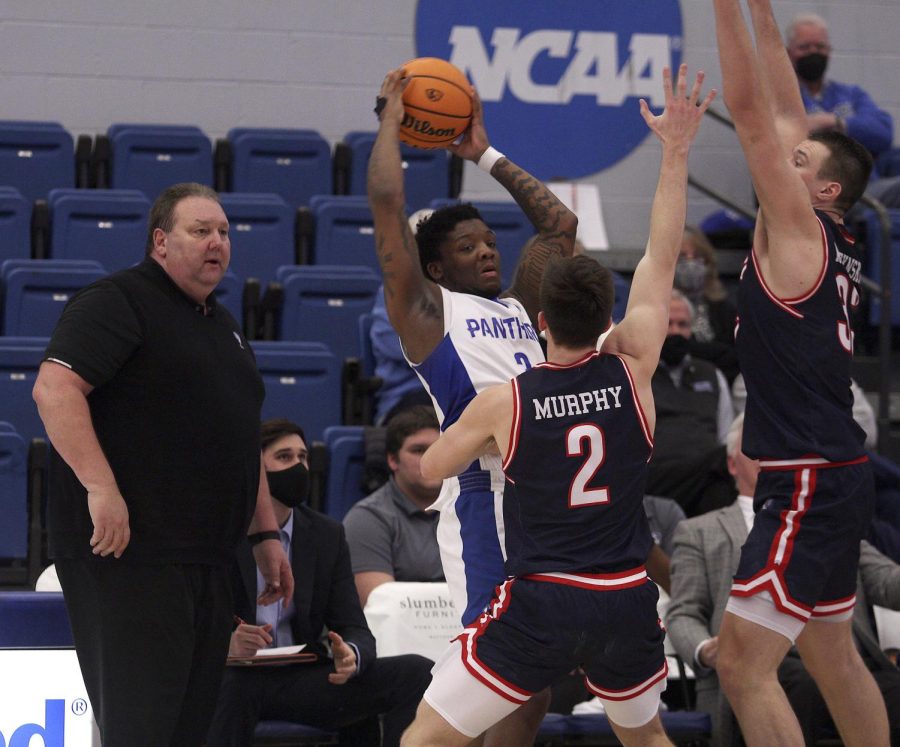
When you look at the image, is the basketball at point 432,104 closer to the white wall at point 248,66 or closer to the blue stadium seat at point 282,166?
the blue stadium seat at point 282,166

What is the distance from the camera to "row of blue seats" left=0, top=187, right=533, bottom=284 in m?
8.18

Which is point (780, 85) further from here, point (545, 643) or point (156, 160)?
point (156, 160)

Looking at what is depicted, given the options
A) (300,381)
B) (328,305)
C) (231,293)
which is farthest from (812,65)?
(300,381)

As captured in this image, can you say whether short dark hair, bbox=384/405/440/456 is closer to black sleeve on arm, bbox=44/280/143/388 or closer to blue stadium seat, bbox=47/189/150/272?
black sleeve on arm, bbox=44/280/143/388

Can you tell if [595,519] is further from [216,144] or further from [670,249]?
[216,144]

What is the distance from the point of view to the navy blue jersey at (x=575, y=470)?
365cm

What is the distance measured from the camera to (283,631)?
5.54m

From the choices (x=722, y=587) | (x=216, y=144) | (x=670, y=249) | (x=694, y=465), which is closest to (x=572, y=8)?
(x=216, y=144)

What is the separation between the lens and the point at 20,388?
6.67m

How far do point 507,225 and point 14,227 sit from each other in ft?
9.19

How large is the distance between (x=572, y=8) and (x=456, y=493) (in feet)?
22.9

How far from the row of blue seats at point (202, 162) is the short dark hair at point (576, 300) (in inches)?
226

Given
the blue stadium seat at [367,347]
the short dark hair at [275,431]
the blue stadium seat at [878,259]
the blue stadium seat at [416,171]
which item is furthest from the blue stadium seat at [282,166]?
the short dark hair at [275,431]

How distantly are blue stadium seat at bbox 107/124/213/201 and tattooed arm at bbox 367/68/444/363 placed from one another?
17.1 ft
